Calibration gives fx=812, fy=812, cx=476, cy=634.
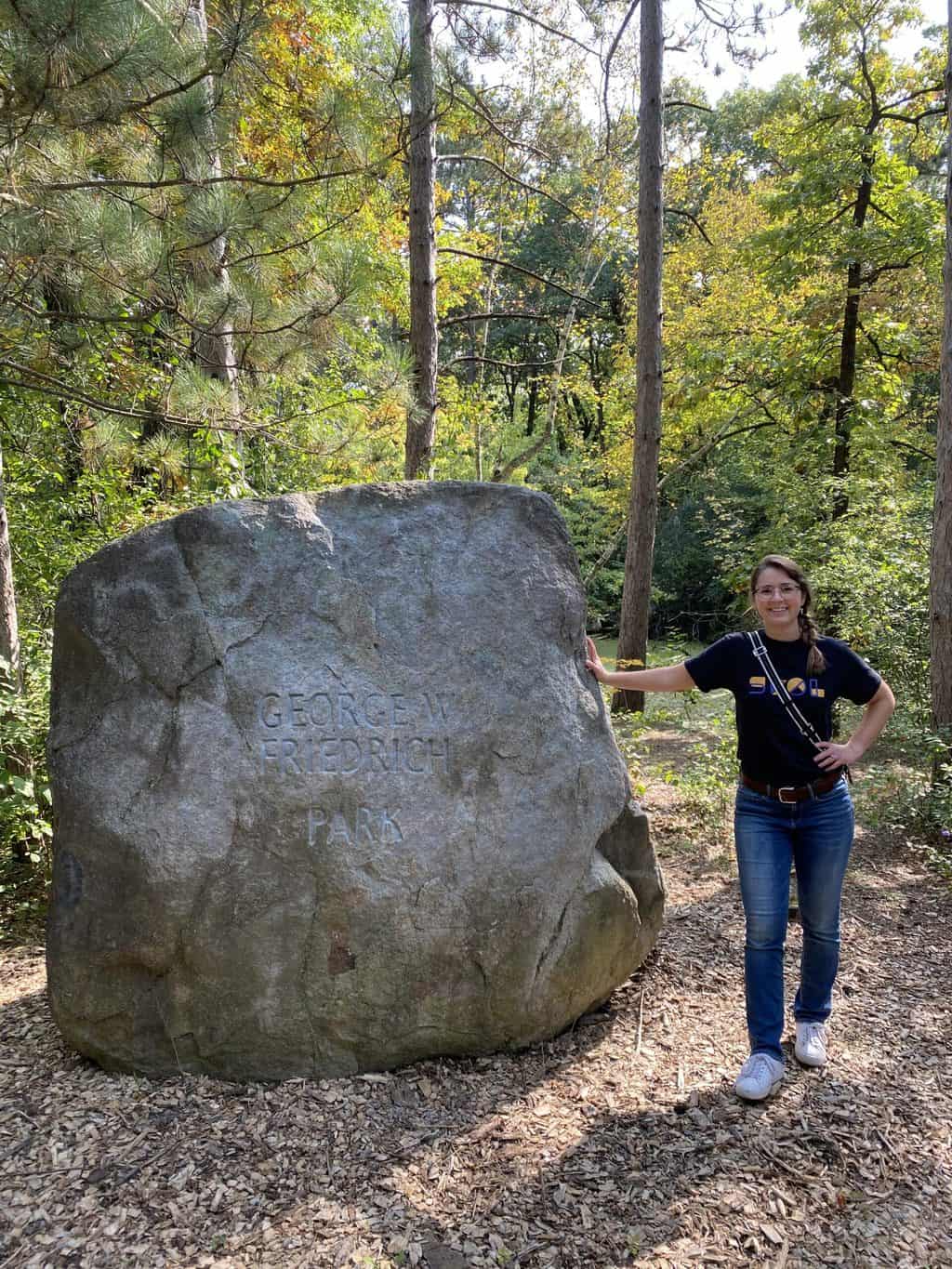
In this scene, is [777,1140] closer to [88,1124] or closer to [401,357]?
[88,1124]

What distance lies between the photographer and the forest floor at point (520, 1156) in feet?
7.86

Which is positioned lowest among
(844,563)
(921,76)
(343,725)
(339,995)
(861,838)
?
(861,838)

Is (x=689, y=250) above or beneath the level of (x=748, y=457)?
above

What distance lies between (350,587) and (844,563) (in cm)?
603

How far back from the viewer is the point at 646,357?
29.8 feet

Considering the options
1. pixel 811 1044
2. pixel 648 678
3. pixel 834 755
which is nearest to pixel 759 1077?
pixel 811 1044

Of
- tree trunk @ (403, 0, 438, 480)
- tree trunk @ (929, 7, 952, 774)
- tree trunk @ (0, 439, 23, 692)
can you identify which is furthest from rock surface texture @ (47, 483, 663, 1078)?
tree trunk @ (403, 0, 438, 480)

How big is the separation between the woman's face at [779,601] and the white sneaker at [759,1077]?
1.55m

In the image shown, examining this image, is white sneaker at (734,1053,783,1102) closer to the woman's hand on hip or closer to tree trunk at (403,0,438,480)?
the woman's hand on hip

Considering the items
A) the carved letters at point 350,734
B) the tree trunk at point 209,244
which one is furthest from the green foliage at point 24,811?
the tree trunk at point 209,244

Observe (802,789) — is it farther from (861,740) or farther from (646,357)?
(646,357)

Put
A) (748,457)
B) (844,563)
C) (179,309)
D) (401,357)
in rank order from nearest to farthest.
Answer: (179,309) < (401,357) < (844,563) < (748,457)

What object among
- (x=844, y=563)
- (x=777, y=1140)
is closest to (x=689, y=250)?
(x=844, y=563)

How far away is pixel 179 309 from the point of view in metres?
4.55
